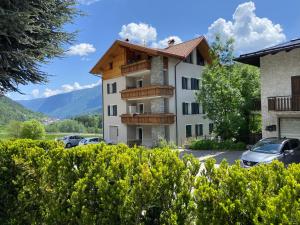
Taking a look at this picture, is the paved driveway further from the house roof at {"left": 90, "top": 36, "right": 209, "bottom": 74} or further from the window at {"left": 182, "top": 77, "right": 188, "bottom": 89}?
the house roof at {"left": 90, "top": 36, "right": 209, "bottom": 74}

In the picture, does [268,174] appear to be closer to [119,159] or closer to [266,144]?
[119,159]

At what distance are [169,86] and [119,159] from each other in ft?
82.6

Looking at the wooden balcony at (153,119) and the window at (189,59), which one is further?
the window at (189,59)

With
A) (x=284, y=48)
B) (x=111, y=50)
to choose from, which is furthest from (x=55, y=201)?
(x=111, y=50)

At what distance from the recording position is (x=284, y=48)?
17.7 meters

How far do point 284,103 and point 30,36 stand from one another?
15474 mm

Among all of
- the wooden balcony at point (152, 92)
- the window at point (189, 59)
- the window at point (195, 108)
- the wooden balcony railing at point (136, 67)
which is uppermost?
the window at point (189, 59)

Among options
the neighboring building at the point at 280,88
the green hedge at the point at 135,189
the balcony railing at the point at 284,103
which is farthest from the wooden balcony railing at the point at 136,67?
the green hedge at the point at 135,189

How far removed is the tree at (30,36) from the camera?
820 cm

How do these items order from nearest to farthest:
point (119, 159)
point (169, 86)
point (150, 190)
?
point (150, 190) < point (119, 159) < point (169, 86)

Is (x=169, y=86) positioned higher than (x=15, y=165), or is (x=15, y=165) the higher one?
(x=169, y=86)

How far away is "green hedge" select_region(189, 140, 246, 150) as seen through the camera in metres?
23.4

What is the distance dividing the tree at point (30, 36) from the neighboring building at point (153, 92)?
18658mm

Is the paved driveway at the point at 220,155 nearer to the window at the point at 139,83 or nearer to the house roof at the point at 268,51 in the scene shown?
the house roof at the point at 268,51
